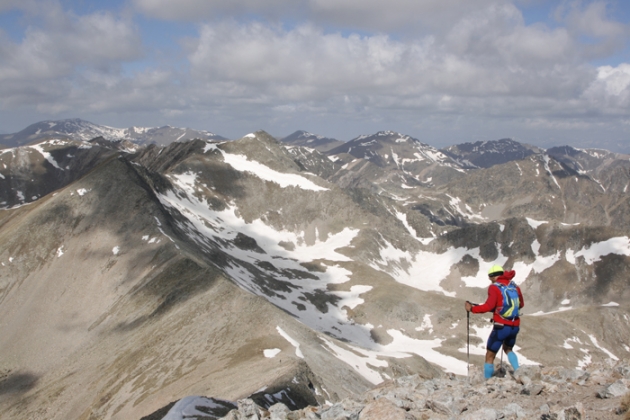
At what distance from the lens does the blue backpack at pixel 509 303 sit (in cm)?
1920

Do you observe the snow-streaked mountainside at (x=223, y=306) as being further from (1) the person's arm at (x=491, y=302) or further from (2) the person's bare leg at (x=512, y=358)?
(1) the person's arm at (x=491, y=302)

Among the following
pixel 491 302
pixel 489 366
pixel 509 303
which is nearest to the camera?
pixel 491 302

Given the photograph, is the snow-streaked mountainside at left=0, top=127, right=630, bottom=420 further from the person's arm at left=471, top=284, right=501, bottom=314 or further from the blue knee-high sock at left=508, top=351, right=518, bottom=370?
the person's arm at left=471, top=284, right=501, bottom=314

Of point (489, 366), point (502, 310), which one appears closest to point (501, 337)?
point (502, 310)

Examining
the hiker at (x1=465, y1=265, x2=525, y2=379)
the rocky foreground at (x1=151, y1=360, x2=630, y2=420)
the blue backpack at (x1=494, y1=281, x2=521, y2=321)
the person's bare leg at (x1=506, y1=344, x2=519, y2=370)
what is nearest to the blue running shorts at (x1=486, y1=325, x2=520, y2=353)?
the hiker at (x1=465, y1=265, x2=525, y2=379)

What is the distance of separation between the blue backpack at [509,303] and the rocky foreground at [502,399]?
2.27 metres

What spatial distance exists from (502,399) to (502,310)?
3.88 metres

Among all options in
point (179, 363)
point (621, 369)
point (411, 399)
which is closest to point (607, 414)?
point (621, 369)

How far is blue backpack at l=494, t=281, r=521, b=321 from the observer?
63.0 feet

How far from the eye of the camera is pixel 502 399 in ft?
54.9

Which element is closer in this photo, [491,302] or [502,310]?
[491,302]

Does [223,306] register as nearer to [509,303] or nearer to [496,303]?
[496,303]

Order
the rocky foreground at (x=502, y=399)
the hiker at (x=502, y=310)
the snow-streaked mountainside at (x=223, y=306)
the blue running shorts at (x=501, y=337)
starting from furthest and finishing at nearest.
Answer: the snow-streaked mountainside at (x=223, y=306)
the blue running shorts at (x=501, y=337)
the hiker at (x=502, y=310)
the rocky foreground at (x=502, y=399)

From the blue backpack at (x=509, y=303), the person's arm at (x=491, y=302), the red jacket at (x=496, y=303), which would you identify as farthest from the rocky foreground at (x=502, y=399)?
the person's arm at (x=491, y=302)
